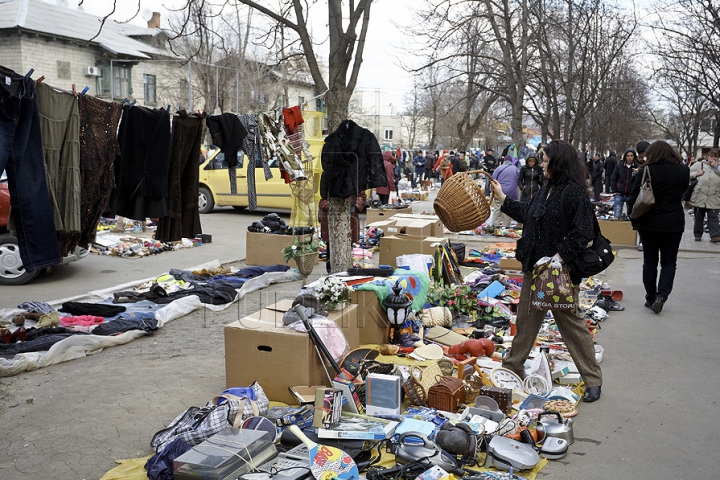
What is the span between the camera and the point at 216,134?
6754mm

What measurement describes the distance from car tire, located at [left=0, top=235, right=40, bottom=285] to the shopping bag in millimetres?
7609

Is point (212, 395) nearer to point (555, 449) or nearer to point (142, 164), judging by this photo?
point (142, 164)

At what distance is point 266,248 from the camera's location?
10.9 m

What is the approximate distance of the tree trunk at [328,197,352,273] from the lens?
8742 millimetres

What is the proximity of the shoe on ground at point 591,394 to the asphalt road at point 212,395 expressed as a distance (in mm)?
71

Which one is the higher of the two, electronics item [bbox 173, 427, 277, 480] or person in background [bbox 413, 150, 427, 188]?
person in background [bbox 413, 150, 427, 188]

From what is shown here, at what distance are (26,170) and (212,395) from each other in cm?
235

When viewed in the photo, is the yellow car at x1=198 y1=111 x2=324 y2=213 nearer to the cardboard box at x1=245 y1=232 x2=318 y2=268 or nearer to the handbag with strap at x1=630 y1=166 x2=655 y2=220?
the cardboard box at x1=245 y1=232 x2=318 y2=268

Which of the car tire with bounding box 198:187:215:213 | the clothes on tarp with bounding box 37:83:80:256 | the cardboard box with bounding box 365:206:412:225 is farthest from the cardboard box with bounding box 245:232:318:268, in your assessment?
the car tire with bounding box 198:187:215:213

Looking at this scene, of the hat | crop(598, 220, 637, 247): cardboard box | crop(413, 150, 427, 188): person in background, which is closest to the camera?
the hat

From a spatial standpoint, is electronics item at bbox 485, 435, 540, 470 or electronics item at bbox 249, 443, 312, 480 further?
electronics item at bbox 485, 435, 540, 470

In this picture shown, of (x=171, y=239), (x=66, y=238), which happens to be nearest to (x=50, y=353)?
(x=66, y=238)

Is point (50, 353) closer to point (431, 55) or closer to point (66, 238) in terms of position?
point (66, 238)

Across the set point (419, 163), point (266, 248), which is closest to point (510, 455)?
point (266, 248)
